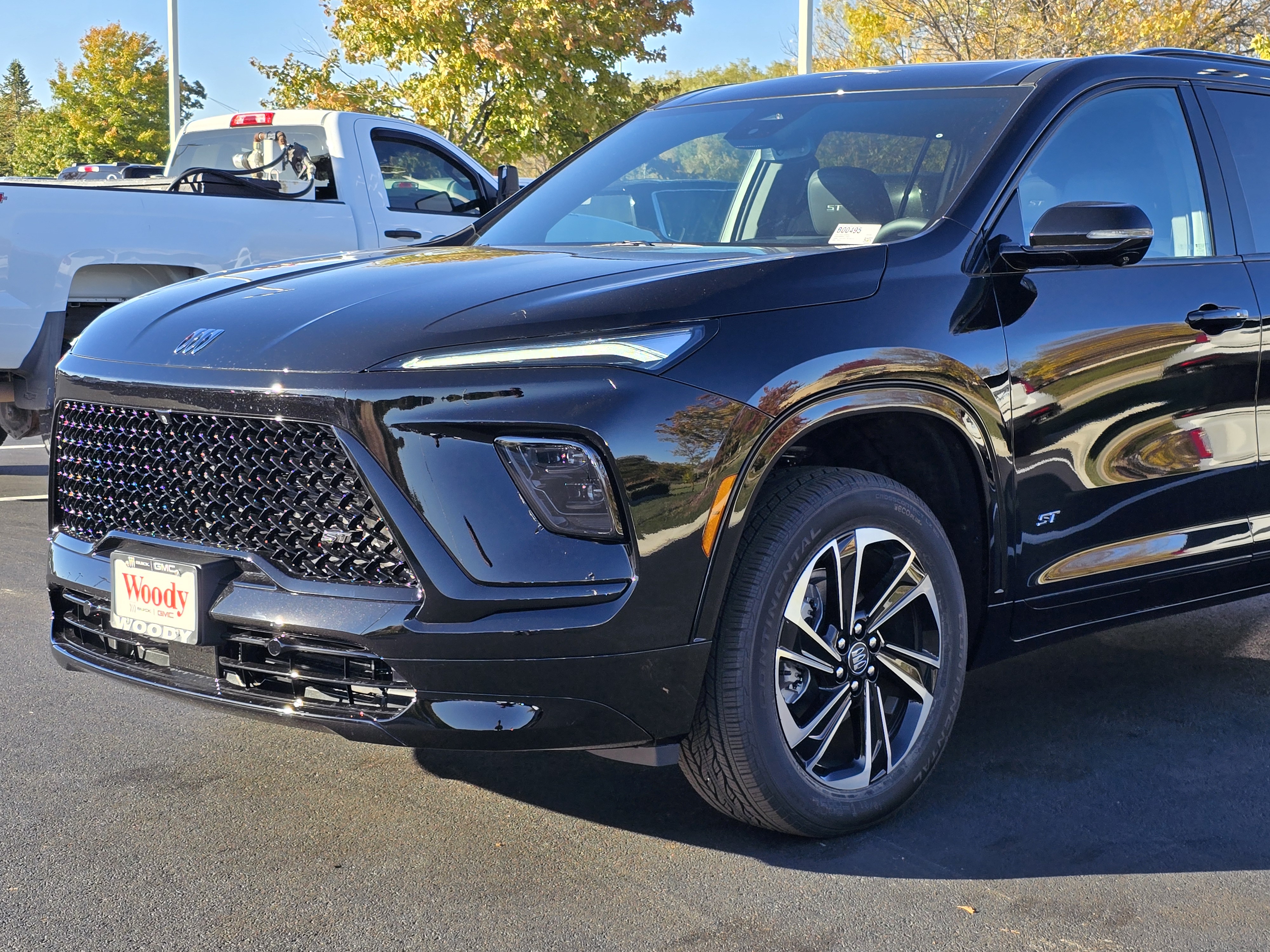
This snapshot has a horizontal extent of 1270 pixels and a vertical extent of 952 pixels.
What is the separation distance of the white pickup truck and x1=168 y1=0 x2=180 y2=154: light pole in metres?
16.7

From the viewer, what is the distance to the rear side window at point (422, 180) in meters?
9.56

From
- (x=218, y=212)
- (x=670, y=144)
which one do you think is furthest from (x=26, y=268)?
(x=670, y=144)

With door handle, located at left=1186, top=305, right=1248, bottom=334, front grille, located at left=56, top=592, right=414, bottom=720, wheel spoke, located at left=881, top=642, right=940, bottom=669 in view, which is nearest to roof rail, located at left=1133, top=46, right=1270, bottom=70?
door handle, located at left=1186, top=305, right=1248, bottom=334

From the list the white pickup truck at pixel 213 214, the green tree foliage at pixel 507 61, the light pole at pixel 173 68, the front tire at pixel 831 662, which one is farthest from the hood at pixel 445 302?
the light pole at pixel 173 68

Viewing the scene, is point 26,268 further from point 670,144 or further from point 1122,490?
point 1122,490

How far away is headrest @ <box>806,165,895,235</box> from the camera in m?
3.81

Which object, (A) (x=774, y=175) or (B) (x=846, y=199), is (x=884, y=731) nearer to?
(B) (x=846, y=199)

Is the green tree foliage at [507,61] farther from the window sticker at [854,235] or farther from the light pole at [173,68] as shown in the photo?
the window sticker at [854,235]

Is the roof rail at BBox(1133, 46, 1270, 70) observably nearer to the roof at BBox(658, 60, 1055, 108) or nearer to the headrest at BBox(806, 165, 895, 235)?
the roof at BBox(658, 60, 1055, 108)

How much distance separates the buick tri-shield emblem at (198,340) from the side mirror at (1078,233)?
6.21ft

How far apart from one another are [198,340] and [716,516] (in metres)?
1.23

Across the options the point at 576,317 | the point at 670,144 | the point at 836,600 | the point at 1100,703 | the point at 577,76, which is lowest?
the point at 1100,703

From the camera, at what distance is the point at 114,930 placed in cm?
282

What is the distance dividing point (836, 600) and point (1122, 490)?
1002mm
